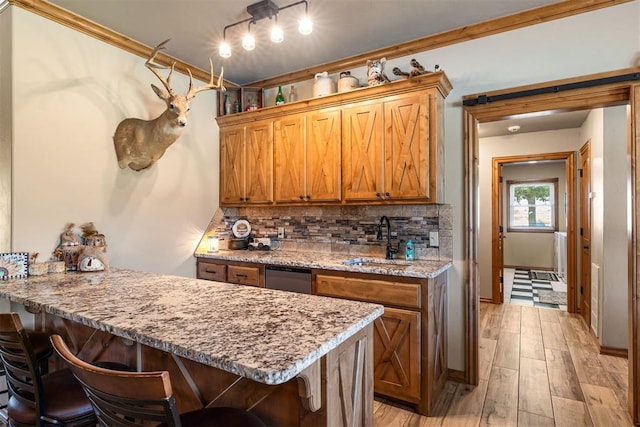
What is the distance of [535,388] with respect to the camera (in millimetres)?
2678

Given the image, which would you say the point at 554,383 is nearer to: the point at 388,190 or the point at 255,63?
the point at 388,190

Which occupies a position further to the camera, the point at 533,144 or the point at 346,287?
the point at 533,144

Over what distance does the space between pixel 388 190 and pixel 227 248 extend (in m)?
1.97

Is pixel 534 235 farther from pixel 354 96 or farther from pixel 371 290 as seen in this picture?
pixel 371 290

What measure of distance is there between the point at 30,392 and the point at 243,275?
1875 millimetres

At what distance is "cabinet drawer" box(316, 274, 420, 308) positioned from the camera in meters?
2.36

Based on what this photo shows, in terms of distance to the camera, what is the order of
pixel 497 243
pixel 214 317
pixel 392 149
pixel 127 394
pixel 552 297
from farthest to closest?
pixel 552 297
pixel 497 243
pixel 392 149
pixel 214 317
pixel 127 394

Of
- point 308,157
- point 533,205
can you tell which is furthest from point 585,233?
point 533,205

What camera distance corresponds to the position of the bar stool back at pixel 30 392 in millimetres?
1231

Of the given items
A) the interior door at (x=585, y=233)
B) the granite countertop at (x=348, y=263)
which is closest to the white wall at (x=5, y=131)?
the granite countertop at (x=348, y=263)

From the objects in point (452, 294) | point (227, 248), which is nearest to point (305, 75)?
point (227, 248)

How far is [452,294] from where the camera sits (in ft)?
9.27

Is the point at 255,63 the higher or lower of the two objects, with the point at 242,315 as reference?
higher

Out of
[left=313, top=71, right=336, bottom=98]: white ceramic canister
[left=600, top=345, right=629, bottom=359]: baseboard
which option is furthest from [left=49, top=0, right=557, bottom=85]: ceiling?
[left=600, top=345, right=629, bottom=359]: baseboard
